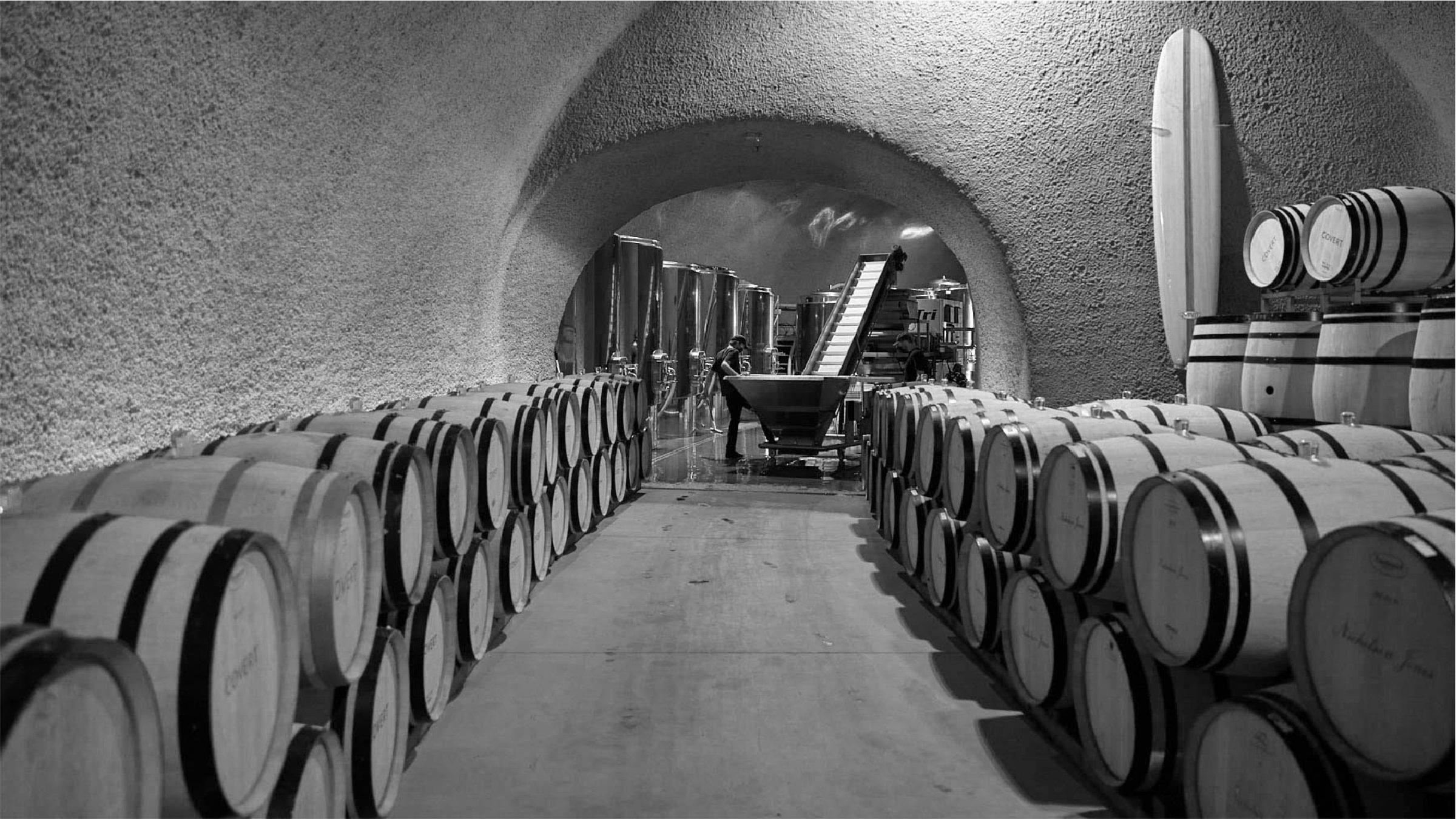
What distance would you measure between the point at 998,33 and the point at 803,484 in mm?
4098

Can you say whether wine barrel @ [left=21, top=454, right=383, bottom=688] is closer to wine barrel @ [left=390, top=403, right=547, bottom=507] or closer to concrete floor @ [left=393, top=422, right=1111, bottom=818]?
concrete floor @ [left=393, top=422, right=1111, bottom=818]

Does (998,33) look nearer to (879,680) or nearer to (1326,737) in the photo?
(879,680)

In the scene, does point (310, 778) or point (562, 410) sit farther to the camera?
point (562, 410)

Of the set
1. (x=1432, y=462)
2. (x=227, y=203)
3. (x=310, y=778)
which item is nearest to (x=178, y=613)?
(x=310, y=778)

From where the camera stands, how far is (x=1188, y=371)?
4.57 metres

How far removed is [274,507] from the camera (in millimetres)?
1876

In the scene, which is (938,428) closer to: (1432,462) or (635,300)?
(1432,462)

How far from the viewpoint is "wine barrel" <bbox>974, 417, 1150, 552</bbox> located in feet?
9.77

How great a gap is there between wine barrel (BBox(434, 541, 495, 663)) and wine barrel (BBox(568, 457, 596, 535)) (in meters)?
2.01

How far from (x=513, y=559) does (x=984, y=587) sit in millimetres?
2046

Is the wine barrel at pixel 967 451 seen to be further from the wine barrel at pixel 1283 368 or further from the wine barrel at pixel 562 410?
the wine barrel at pixel 562 410

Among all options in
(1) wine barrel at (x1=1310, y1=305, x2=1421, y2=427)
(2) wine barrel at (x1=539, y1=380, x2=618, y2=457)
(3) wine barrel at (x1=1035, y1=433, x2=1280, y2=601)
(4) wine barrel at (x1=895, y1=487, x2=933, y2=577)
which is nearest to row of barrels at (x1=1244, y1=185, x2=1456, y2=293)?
(1) wine barrel at (x1=1310, y1=305, x2=1421, y2=427)

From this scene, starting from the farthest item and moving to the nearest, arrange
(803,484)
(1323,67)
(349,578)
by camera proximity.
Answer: (803,484) → (1323,67) → (349,578)

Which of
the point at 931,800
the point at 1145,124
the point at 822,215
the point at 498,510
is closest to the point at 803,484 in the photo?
the point at 1145,124
